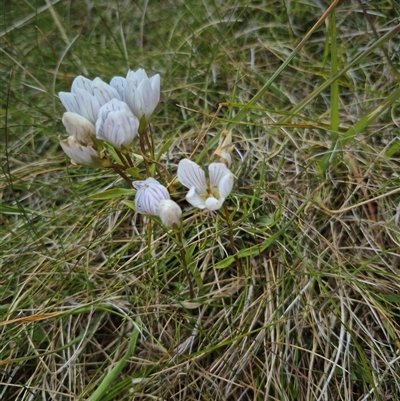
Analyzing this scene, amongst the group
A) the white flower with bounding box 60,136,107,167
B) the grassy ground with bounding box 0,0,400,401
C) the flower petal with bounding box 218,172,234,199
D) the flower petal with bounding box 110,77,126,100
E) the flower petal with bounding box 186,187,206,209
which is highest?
the flower petal with bounding box 110,77,126,100

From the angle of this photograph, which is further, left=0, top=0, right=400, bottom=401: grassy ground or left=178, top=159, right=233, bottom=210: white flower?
left=0, top=0, right=400, bottom=401: grassy ground

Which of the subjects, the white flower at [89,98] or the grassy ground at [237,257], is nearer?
the white flower at [89,98]

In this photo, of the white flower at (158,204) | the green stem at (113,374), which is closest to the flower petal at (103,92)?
the white flower at (158,204)

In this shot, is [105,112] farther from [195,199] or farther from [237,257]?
[237,257]

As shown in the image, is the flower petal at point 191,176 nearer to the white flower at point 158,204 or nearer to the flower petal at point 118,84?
the white flower at point 158,204

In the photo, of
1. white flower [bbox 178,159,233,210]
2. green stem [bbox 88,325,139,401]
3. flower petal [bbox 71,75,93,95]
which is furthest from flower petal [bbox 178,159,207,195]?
green stem [bbox 88,325,139,401]

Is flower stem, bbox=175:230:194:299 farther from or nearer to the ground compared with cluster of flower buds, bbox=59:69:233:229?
nearer to the ground

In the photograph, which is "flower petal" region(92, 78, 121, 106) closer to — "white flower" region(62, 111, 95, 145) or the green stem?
"white flower" region(62, 111, 95, 145)
